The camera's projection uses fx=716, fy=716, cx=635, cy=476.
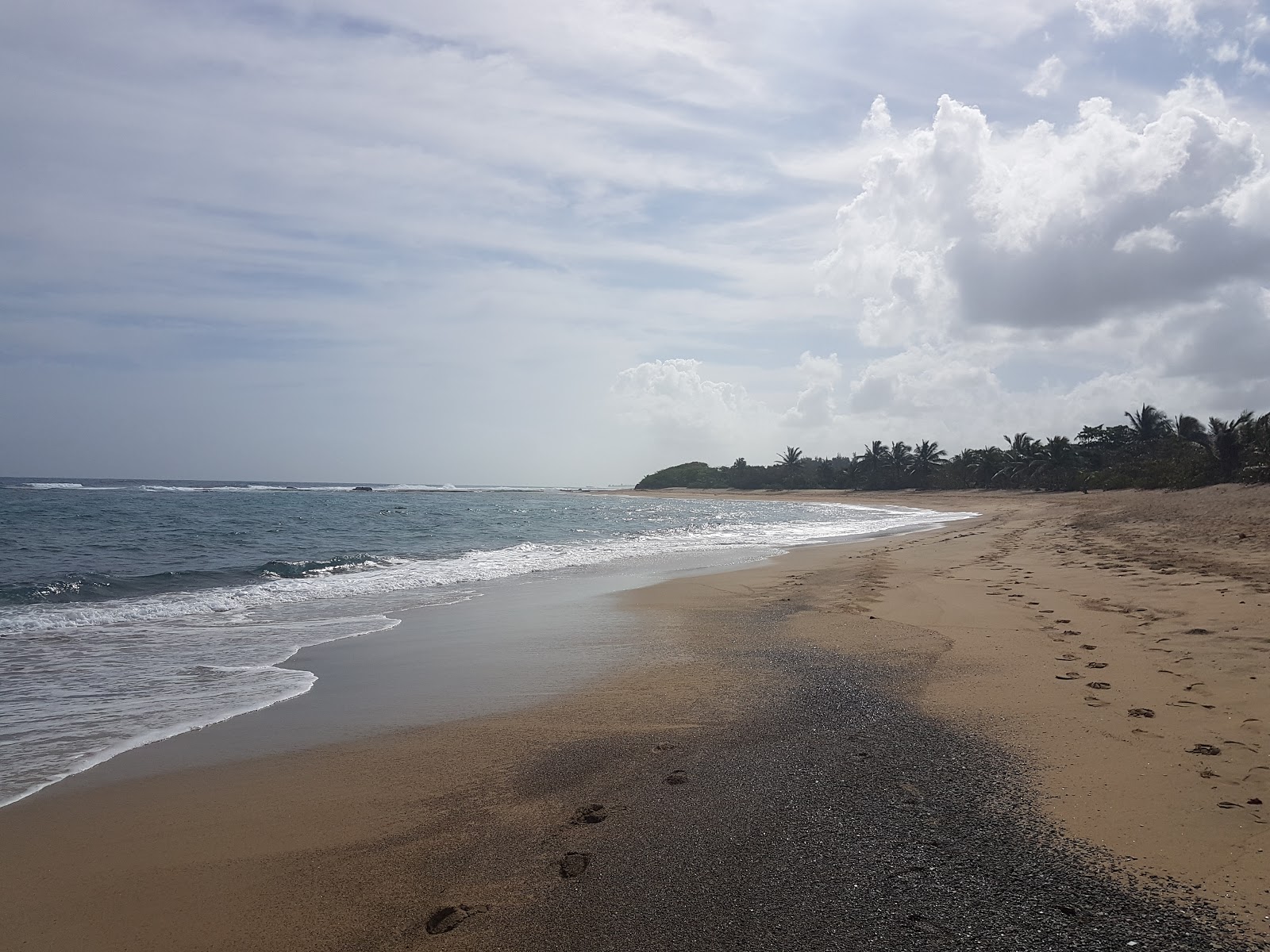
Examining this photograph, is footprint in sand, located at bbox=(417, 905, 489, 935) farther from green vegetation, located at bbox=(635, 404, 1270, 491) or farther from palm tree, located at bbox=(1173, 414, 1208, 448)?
palm tree, located at bbox=(1173, 414, 1208, 448)

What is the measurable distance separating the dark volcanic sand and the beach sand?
0.05 feet

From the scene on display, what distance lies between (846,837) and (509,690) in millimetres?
4085

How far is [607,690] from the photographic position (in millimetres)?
6867

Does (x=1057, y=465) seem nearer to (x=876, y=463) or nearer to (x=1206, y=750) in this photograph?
(x=876, y=463)

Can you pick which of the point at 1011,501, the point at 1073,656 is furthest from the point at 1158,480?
the point at 1073,656

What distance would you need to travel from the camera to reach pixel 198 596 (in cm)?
1384

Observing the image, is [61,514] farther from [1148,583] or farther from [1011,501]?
[1011,501]

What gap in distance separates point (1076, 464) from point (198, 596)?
2730 inches

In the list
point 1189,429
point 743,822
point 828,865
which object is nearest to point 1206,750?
point 828,865

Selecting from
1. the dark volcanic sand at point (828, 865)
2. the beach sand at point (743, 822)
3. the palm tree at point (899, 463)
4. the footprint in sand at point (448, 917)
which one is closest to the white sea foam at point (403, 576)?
the beach sand at point (743, 822)

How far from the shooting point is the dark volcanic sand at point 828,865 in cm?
290

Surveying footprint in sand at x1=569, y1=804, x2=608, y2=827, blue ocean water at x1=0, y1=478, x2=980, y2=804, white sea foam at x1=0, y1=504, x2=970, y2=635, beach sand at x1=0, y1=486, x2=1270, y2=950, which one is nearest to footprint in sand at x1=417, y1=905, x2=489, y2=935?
beach sand at x1=0, y1=486, x2=1270, y2=950

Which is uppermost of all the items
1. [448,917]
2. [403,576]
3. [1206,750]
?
[1206,750]

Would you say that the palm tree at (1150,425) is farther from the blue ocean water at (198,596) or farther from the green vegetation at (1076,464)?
the blue ocean water at (198,596)
